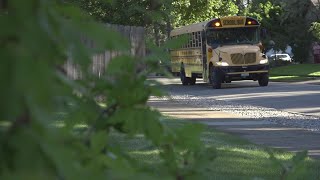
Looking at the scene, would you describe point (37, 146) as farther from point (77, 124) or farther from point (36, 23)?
point (77, 124)

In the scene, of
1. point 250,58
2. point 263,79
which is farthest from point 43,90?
point 263,79

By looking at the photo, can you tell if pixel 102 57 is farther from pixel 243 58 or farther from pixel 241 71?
pixel 241 71

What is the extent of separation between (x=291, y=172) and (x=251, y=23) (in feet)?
97.3

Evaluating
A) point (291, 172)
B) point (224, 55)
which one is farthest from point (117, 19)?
point (291, 172)

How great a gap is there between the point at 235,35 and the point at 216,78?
2.28m

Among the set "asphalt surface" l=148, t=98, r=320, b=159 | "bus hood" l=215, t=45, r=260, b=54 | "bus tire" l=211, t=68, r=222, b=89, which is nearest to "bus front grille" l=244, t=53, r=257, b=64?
"bus hood" l=215, t=45, r=260, b=54

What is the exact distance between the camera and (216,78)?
3206cm

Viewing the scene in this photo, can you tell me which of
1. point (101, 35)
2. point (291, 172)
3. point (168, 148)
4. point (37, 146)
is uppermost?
point (101, 35)

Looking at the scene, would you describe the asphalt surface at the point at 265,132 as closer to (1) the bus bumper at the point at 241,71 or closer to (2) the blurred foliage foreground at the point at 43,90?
(2) the blurred foliage foreground at the point at 43,90

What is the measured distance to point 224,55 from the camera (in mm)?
31484

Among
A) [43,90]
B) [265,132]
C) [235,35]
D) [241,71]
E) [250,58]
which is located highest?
[235,35]

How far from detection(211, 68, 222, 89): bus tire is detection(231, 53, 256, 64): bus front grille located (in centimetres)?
91

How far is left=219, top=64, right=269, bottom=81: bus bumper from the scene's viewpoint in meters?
31.6

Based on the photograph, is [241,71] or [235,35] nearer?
[241,71]
